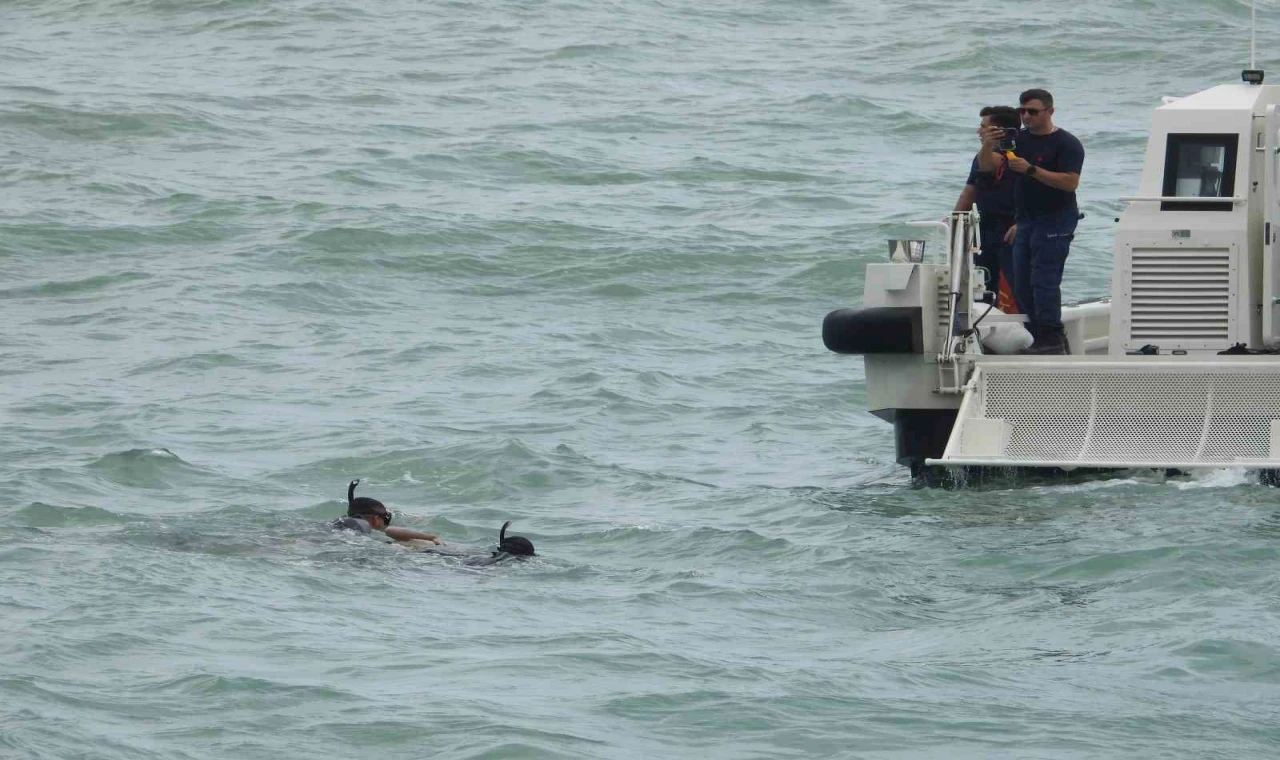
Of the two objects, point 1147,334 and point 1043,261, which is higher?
point 1043,261

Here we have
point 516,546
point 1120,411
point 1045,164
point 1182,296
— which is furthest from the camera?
point 1182,296

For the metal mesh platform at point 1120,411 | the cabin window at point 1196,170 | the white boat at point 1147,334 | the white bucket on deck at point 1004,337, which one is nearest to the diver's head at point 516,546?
the metal mesh platform at point 1120,411

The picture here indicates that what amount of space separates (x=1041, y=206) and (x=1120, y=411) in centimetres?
A: 117

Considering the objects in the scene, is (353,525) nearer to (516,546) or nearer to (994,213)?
(516,546)

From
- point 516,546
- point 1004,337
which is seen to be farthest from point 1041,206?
point 516,546

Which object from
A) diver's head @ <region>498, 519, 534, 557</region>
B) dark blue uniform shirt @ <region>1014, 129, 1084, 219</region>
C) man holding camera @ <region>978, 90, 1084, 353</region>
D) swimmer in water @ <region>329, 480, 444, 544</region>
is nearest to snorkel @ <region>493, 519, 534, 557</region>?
diver's head @ <region>498, 519, 534, 557</region>

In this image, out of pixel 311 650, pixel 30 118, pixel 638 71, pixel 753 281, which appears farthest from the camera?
pixel 638 71

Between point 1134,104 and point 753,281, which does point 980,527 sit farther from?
point 1134,104

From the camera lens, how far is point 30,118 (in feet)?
85.3

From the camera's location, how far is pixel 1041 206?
11.3 metres

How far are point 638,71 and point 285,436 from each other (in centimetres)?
1781

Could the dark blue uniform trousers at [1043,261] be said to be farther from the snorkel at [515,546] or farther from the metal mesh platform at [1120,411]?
the snorkel at [515,546]

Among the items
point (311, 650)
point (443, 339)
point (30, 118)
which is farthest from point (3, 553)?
point (30, 118)

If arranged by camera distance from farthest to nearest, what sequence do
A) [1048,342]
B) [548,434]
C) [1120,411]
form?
1. [548,434]
2. [1048,342]
3. [1120,411]
